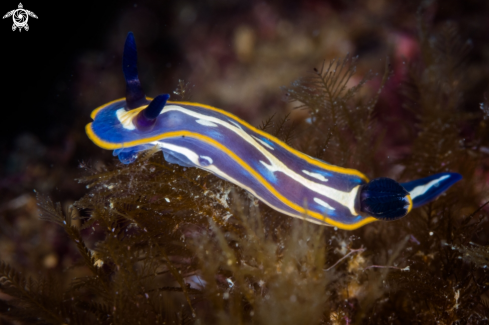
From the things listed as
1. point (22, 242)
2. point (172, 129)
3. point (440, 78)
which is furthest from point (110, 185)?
point (440, 78)

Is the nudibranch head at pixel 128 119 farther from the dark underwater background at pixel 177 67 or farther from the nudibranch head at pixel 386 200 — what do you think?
the nudibranch head at pixel 386 200

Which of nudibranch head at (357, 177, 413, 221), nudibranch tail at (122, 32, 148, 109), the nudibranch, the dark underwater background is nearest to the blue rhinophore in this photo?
the nudibranch

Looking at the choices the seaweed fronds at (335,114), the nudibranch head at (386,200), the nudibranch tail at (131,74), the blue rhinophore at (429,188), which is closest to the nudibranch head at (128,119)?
the nudibranch tail at (131,74)

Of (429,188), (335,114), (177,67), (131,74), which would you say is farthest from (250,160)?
(177,67)

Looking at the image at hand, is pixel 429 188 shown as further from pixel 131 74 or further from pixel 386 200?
pixel 131 74

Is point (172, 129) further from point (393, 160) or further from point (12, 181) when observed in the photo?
point (12, 181)

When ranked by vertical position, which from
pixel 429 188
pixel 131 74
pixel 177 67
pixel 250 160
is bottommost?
pixel 429 188
